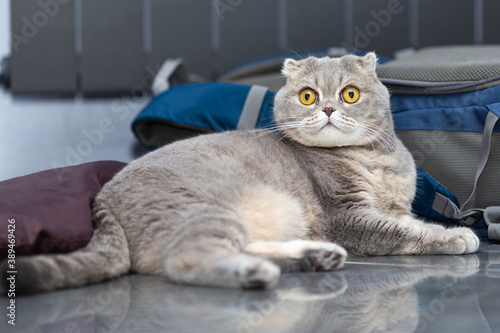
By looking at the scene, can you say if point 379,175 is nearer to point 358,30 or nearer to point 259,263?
point 259,263

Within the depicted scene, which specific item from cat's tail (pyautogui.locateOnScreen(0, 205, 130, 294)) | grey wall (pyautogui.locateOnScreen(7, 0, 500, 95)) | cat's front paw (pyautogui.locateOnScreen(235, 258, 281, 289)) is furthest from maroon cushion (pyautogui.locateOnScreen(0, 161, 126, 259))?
grey wall (pyautogui.locateOnScreen(7, 0, 500, 95))

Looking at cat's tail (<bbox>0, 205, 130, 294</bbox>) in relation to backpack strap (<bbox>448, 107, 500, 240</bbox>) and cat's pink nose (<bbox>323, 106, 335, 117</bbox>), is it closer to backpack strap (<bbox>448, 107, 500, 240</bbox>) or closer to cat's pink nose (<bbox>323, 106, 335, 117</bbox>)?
cat's pink nose (<bbox>323, 106, 335, 117</bbox>)

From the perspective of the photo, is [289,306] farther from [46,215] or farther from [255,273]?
[46,215]

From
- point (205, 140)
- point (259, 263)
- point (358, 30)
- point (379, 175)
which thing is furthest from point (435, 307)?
point (358, 30)

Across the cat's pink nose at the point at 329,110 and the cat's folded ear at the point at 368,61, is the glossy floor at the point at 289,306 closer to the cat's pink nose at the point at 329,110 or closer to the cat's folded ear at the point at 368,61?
the cat's pink nose at the point at 329,110

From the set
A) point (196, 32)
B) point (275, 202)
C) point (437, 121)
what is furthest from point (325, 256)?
point (196, 32)

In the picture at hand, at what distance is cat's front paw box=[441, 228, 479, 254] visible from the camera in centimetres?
164

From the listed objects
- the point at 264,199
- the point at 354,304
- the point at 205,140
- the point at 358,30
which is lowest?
the point at 354,304

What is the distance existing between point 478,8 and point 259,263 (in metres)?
3.67

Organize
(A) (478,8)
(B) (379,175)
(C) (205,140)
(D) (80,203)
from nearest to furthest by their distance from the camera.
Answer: (D) (80,203) < (C) (205,140) < (B) (379,175) < (A) (478,8)

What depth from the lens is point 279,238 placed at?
5.10ft

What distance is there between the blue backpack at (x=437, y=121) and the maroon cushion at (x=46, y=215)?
2.59 ft

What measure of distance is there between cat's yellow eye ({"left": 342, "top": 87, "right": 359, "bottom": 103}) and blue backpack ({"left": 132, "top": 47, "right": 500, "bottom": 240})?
0.32 meters

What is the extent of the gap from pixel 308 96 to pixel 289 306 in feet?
2.82
